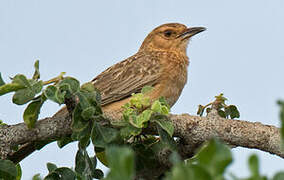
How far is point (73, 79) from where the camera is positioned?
9.77 ft

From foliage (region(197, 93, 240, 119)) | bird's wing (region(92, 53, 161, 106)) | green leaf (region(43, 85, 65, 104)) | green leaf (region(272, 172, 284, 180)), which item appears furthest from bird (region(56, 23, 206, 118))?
green leaf (region(272, 172, 284, 180))

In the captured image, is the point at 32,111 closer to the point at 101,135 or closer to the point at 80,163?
the point at 101,135

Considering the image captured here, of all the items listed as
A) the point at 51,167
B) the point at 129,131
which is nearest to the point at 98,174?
the point at 51,167

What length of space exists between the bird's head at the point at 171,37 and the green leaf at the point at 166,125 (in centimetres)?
394

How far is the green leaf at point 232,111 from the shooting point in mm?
3828

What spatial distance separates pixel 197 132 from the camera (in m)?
3.46

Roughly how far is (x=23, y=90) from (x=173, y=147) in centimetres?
112

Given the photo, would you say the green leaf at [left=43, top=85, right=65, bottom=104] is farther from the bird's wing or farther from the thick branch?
→ the bird's wing

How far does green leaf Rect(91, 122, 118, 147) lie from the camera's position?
119 inches

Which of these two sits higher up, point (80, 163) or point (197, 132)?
point (197, 132)

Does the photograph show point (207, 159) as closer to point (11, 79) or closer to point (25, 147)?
point (11, 79)

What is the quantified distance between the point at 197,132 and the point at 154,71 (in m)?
2.84

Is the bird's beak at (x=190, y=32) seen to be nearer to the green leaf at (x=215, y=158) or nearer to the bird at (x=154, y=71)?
the bird at (x=154, y=71)

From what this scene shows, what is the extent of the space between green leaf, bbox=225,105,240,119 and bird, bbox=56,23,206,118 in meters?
1.39
